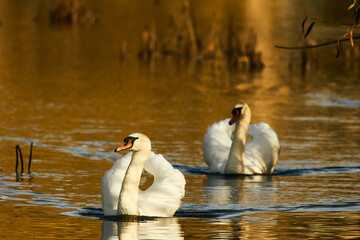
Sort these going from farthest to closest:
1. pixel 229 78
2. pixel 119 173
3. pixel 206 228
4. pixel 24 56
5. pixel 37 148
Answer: pixel 24 56
pixel 229 78
pixel 37 148
pixel 119 173
pixel 206 228

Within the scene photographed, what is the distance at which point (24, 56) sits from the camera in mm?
35062

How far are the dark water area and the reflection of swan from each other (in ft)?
0.07

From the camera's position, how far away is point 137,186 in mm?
12023

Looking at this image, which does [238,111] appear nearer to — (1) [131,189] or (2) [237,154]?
(2) [237,154]

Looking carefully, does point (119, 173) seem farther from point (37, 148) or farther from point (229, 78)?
point (229, 78)

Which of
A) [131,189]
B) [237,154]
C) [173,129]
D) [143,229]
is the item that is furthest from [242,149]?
[143,229]

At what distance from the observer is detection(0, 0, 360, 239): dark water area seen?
1193 centimetres

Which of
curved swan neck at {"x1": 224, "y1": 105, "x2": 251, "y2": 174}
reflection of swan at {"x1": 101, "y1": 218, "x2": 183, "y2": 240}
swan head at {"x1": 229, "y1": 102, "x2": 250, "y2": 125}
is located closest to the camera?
reflection of swan at {"x1": 101, "y1": 218, "x2": 183, "y2": 240}

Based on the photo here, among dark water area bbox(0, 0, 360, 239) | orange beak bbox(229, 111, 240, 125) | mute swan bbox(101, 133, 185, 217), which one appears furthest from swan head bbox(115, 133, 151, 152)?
orange beak bbox(229, 111, 240, 125)

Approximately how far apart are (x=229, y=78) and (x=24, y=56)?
25.5ft

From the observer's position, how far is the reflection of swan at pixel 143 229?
1102 centimetres

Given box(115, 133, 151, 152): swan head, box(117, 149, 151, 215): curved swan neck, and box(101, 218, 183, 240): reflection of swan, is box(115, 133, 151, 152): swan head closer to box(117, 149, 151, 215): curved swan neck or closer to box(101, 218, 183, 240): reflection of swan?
box(117, 149, 151, 215): curved swan neck

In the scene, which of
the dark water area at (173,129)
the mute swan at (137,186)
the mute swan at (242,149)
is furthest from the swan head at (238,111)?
the mute swan at (137,186)

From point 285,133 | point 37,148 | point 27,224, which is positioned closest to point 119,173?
point 27,224
